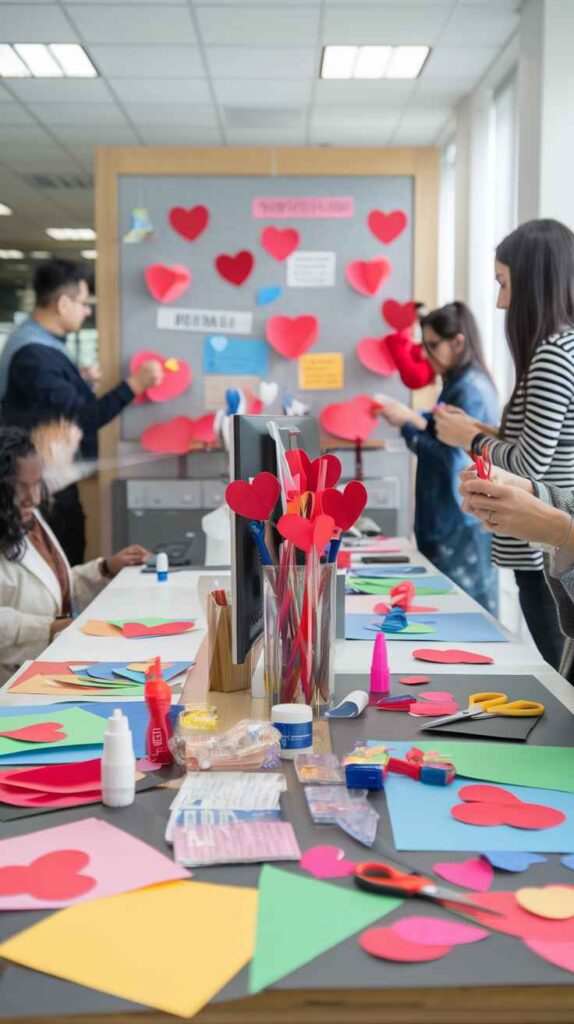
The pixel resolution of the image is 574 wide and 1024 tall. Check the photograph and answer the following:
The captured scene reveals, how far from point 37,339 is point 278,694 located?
10.1ft

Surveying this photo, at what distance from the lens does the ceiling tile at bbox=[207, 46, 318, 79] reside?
185 inches

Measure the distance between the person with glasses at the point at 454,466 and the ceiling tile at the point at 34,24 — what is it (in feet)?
7.17

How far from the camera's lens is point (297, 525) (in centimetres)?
136

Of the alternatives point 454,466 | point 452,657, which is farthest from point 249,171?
point 452,657

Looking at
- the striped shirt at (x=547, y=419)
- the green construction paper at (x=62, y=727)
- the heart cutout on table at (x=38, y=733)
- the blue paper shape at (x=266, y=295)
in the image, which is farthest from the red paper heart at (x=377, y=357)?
the heart cutout on table at (x=38, y=733)

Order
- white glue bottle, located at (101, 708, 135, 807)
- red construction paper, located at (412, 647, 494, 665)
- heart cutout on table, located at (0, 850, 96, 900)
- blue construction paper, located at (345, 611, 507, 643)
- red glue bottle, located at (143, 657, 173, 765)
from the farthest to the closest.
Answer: blue construction paper, located at (345, 611, 507, 643)
red construction paper, located at (412, 647, 494, 665)
red glue bottle, located at (143, 657, 173, 765)
white glue bottle, located at (101, 708, 135, 807)
heart cutout on table, located at (0, 850, 96, 900)

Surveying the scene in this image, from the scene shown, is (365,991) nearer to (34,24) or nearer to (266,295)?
(266,295)

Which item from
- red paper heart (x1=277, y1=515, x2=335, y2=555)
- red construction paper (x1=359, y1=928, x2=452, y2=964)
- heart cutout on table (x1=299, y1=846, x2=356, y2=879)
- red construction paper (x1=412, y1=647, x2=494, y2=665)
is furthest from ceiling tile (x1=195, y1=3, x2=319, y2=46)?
red construction paper (x1=359, y1=928, x2=452, y2=964)

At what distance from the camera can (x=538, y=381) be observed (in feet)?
7.82

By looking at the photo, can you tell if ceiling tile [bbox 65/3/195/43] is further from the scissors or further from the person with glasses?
the scissors

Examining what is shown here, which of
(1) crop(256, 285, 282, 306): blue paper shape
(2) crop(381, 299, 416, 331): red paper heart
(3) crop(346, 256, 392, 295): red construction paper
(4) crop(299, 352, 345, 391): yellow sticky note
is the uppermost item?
(3) crop(346, 256, 392, 295): red construction paper

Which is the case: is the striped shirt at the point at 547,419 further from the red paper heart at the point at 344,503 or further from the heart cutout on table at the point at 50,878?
the heart cutout on table at the point at 50,878

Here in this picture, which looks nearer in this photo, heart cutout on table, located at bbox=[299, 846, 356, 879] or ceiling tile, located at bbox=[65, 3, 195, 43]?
heart cutout on table, located at bbox=[299, 846, 356, 879]

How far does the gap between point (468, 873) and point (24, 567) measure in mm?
1805
